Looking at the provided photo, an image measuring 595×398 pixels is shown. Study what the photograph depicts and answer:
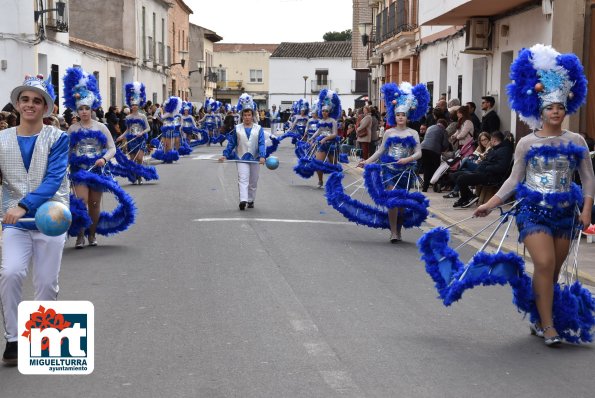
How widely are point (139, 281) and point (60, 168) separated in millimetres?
3525

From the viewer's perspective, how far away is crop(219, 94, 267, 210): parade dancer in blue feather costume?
55.7 feet

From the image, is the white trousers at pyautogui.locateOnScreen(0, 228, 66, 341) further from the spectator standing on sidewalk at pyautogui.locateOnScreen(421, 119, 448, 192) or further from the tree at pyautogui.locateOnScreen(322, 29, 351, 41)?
the tree at pyautogui.locateOnScreen(322, 29, 351, 41)

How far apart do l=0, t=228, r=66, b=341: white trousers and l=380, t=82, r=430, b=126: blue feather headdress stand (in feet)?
25.3

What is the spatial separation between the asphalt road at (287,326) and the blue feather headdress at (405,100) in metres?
1.86

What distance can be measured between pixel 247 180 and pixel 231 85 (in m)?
93.2

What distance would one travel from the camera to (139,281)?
991 cm

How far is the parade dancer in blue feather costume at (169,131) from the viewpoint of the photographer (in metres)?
30.6

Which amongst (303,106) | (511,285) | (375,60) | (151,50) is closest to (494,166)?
(511,285)

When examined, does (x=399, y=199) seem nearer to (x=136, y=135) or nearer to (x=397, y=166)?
(x=397, y=166)

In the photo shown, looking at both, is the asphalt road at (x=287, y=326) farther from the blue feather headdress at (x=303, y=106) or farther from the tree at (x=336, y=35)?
the tree at (x=336, y=35)

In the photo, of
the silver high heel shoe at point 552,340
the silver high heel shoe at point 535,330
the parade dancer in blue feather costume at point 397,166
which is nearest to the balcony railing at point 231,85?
the parade dancer in blue feather costume at point 397,166

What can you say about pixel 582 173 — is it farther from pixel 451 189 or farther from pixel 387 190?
pixel 451 189

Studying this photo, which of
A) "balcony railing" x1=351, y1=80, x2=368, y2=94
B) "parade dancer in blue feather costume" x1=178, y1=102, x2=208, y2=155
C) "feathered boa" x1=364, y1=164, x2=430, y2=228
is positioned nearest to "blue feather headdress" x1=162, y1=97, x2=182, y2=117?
"parade dancer in blue feather costume" x1=178, y1=102, x2=208, y2=155

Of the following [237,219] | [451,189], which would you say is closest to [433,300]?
[237,219]
